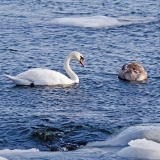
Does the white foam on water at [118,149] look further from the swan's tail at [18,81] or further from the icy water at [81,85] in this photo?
the swan's tail at [18,81]

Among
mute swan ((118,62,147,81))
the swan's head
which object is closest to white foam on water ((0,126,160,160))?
mute swan ((118,62,147,81))

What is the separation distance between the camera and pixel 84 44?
25281 millimetres

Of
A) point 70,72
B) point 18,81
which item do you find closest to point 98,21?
point 70,72

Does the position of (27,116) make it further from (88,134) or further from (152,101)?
(152,101)

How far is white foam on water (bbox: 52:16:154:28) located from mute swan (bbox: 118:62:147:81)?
269 inches

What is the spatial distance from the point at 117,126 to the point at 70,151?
6.34 feet

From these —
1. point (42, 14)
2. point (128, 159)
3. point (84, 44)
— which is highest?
point (42, 14)

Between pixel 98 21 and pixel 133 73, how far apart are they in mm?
7583

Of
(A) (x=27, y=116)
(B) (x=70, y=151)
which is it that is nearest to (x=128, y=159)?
(B) (x=70, y=151)

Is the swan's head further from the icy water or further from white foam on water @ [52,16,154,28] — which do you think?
white foam on water @ [52,16,154,28]

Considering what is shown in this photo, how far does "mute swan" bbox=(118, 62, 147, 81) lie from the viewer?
21.3m

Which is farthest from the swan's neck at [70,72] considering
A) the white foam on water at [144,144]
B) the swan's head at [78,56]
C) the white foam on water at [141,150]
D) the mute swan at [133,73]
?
the white foam on water at [141,150]

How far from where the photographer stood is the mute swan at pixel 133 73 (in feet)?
70.0

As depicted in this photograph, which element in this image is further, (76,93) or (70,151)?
(76,93)
